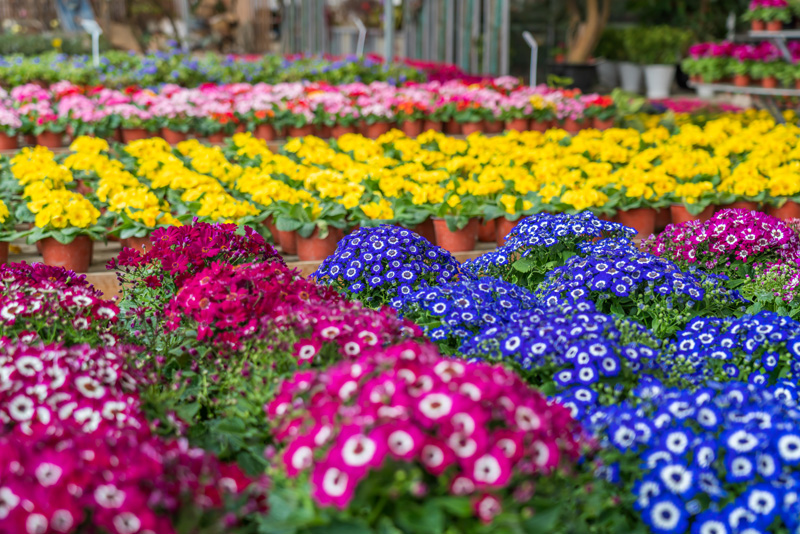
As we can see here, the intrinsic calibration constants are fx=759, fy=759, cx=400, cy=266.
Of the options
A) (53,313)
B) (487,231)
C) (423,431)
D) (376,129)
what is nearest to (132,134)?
(376,129)

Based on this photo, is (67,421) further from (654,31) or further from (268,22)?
(268,22)

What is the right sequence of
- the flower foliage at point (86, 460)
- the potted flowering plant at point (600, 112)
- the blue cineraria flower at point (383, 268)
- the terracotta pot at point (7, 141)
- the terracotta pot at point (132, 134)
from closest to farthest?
the flower foliage at point (86, 460), the blue cineraria flower at point (383, 268), the terracotta pot at point (7, 141), the terracotta pot at point (132, 134), the potted flowering plant at point (600, 112)

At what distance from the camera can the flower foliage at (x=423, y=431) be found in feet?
3.36

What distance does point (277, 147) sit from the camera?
5828 mm

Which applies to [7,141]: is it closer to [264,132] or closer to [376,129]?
[264,132]

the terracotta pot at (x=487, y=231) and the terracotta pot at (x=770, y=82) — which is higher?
the terracotta pot at (x=770, y=82)

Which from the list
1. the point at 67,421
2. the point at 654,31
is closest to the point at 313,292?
the point at 67,421

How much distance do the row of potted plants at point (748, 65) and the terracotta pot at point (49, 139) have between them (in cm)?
603

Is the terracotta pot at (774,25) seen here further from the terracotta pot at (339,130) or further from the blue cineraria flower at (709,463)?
the blue cineraria flower at (709,463)

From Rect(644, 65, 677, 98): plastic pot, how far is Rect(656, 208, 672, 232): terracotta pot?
11.2 meters

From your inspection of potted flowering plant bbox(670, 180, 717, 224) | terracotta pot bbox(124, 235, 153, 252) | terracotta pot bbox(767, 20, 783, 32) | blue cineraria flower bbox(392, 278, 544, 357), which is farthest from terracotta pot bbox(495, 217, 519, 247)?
terracotta pot bbox(767, 20, 783, 32)

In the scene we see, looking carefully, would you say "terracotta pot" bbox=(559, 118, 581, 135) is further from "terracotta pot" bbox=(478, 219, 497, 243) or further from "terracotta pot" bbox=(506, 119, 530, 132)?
"terracotta pot" bbox=(478, 219, 497, 243)

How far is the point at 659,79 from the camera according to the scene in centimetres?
1412

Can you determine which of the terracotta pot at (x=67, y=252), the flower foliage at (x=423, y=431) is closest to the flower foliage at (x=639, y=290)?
the flower foliage at (x=423, y=431)
